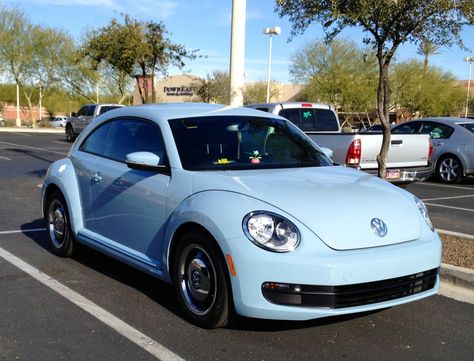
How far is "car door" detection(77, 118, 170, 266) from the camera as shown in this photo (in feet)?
15.1

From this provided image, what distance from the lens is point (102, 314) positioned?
4398 millimetres

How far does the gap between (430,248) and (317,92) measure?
43.9m

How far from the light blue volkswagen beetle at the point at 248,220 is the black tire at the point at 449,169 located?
932cm

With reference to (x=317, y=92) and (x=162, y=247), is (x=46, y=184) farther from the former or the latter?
(x=317, y=92)

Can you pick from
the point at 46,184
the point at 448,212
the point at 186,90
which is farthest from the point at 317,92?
the point at 46,184

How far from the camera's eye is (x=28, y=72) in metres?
45.4

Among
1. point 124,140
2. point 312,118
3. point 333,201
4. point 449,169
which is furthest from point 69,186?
point 449,169

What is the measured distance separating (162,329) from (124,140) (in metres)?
2.04

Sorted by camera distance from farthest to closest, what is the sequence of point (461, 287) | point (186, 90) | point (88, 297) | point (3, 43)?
point (186, 90) → point (3, 43) → point (461, 287) → point (88, 297)

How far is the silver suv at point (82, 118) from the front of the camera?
1067 inches

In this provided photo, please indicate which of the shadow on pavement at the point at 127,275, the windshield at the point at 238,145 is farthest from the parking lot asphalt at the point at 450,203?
the shadow on pavement at the point at 127,275

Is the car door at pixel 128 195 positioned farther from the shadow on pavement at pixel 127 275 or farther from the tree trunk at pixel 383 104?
the tree trunk at pixel 383 104

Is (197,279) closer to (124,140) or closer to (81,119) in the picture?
(124,140)

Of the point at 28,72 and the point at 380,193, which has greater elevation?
the point at 28,72
